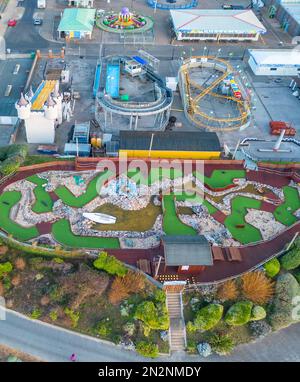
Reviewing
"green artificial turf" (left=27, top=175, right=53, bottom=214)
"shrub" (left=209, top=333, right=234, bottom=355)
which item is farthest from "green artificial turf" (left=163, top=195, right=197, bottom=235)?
"green artificial turf" (left=27, top=175, right=53, bottom=214)

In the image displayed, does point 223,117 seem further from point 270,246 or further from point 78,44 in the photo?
point 78,44

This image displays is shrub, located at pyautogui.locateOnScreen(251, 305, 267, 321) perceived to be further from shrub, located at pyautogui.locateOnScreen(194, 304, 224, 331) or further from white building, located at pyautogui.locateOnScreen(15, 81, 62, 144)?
white building, located at pyautogui.locateOnScreen(15, 81, 62, 144)

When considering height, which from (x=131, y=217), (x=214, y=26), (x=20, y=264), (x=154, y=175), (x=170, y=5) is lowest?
(x=20, y=264)

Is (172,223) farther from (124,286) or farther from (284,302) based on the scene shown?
(284,302)

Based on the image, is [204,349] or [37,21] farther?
[37,21]

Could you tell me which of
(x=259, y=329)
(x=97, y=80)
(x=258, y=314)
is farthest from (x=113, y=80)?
(x=259, y=329)
